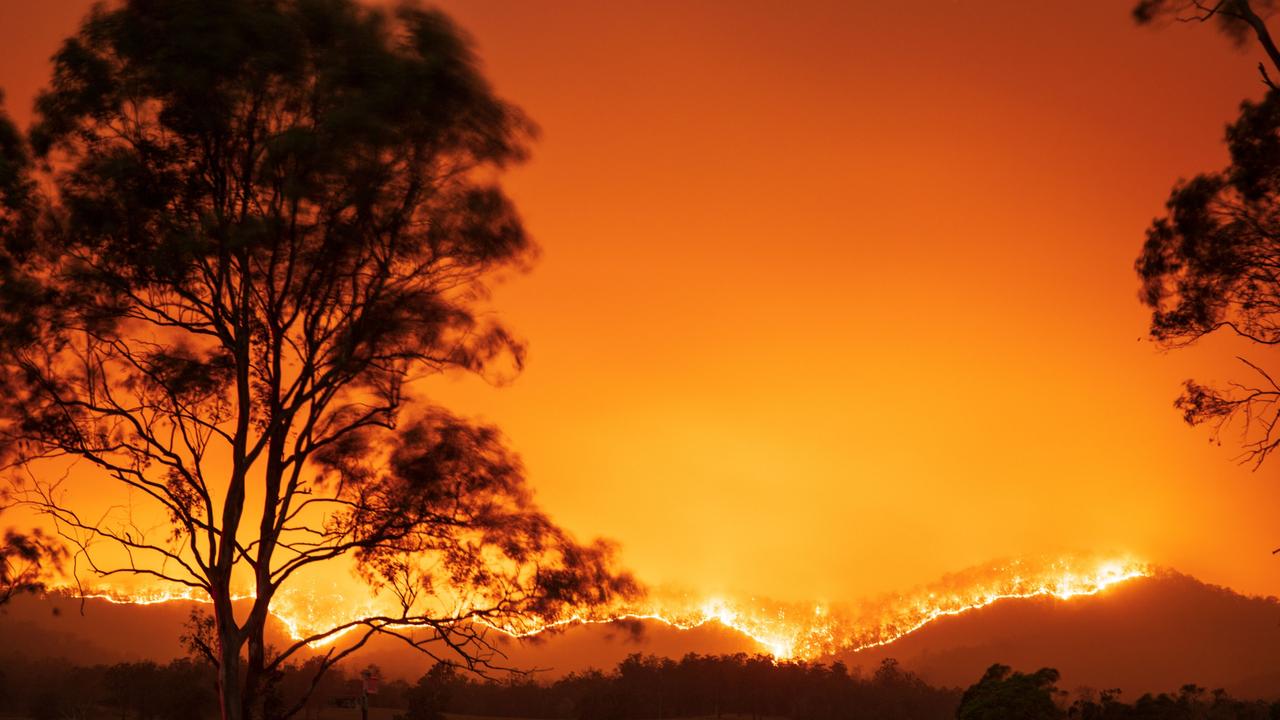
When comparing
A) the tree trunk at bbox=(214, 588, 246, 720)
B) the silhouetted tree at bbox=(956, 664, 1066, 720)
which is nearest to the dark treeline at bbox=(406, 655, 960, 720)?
the silhouetted tree at bbox=(956, 664, 1066, 720)

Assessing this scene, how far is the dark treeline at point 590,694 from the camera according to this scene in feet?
354

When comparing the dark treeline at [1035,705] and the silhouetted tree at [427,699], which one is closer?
the dark treeline at [1035,705]

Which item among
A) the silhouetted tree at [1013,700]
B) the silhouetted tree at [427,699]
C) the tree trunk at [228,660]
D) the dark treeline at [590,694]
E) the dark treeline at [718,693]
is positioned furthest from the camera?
the dark treeline at [718,693]

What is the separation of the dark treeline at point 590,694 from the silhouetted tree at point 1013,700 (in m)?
18.0

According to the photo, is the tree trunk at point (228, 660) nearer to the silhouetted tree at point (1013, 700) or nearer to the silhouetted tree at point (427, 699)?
the silhouetted tree at point (1013, 700)

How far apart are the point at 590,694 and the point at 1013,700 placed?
75871mm

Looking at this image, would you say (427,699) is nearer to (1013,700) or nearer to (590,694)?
(590,694)

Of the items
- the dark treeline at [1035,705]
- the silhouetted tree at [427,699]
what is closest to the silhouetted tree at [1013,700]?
the dark treeline at [1035,705]

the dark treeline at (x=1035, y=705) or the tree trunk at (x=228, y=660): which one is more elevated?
the tree trunk at (x=228, y=660)

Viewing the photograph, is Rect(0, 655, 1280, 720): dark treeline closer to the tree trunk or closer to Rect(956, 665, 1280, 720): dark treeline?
Rect(956, 665, 1280, 720): dark treeline

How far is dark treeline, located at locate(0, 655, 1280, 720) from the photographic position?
10800 cm

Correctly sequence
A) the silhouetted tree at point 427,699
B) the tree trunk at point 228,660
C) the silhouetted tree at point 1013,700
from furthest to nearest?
the silhouetted tree at point 427,699 < the silhouetted tree at point 1013,700 < the tree trunk at point 228,660

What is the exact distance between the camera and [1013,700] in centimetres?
7475

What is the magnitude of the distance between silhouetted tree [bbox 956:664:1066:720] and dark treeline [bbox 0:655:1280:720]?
18.0 meters
